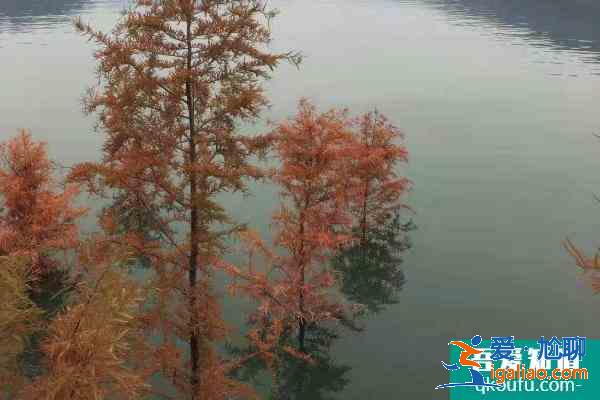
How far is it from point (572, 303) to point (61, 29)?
524 ft

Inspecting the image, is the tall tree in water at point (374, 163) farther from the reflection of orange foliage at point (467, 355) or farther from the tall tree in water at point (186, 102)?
the tall tree in water at point (186, 102)

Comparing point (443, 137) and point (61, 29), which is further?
point (61, 29)

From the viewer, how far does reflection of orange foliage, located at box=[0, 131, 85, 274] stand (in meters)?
27.5

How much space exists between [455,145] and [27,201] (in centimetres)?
5470

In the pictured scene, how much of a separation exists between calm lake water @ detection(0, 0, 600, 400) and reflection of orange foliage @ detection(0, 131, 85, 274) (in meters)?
11.2

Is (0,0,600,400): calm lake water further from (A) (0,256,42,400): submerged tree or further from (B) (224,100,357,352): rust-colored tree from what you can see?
(A) (0,256,42,400): submerged tree

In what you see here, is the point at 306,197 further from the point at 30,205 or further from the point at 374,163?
the point at 30,205

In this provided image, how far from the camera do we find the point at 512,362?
21.3m

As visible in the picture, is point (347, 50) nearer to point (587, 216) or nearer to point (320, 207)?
point (587, 216)

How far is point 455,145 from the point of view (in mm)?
70438

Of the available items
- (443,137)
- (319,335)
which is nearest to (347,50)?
(443,137)

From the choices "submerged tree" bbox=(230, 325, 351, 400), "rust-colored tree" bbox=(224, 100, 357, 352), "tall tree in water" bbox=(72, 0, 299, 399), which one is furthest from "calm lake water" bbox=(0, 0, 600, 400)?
"tall tree in water" bbox=(72, 0, 299, 399)

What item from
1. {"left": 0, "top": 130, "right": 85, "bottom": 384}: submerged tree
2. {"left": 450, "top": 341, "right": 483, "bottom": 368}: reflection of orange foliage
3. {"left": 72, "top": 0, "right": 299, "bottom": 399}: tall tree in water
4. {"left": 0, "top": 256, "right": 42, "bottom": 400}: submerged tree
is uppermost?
{"left": 72, "top": 0, "right": 299, "bottom": 399}: tall tree in water

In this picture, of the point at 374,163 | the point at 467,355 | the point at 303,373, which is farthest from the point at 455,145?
the point at 467,355
